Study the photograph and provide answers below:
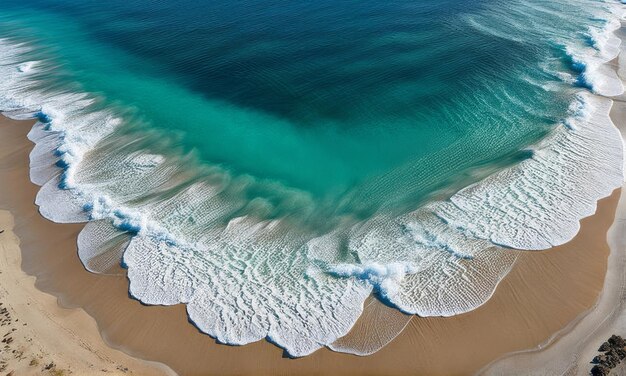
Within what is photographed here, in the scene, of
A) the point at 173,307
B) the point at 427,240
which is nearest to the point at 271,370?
the point at 173,307

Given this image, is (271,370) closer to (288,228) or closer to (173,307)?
(173,307)

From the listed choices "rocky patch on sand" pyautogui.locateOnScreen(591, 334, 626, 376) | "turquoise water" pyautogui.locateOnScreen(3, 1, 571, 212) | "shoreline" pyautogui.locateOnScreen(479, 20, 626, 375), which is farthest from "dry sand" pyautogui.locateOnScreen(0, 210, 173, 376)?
"rocky patch on sand" pyautogui.locateOnScreen(591, 334, 626, 376)

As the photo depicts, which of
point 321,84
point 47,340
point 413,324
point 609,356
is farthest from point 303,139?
point 609,356

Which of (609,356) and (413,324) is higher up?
(413,324)

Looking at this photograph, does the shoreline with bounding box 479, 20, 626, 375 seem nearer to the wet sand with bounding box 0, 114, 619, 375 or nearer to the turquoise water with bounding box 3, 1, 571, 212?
the wet sand with bounding box 0, 114, 619, 375

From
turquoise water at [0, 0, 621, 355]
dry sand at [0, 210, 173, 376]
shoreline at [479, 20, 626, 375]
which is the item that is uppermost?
turquoise water at [0, 0, 621, 355]

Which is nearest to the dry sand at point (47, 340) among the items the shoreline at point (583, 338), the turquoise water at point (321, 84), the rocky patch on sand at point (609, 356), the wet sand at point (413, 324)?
the wet sand at point (413, 324)

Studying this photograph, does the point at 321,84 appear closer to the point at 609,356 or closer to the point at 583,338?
the point at 583,338
